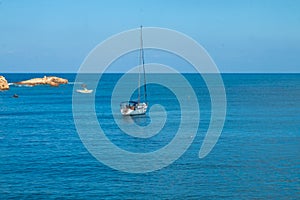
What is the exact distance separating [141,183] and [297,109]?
240 feet

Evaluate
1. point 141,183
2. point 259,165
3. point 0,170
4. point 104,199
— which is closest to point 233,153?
point 259,165

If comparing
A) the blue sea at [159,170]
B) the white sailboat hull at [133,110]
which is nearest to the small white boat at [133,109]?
the white sailboat hull at [133,110]

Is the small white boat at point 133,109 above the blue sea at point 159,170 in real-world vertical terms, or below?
above

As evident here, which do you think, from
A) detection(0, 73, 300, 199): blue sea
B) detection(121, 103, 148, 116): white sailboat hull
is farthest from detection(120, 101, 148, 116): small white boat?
detection(0, 73, 300, 199): blue sea

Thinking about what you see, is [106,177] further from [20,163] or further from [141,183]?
[20,163]

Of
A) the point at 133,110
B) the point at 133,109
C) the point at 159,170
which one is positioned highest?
the point at 133,109

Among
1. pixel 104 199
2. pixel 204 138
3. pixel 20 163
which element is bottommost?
pixel 104 199

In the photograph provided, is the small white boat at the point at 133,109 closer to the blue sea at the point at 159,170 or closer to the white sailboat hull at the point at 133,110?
the white sailboat hull at the point at 133,110

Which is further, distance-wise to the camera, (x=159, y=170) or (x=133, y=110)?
(x=133, y=110)

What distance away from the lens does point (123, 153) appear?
57.4 m

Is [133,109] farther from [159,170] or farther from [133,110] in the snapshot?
[159,170]

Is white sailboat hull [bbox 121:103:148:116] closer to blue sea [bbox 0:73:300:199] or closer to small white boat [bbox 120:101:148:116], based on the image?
small white boat [bbox 120:101:148:116]

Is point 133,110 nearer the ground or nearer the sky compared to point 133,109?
nearer the ground

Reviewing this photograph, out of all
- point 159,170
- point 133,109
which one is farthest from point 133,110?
point 159,170
